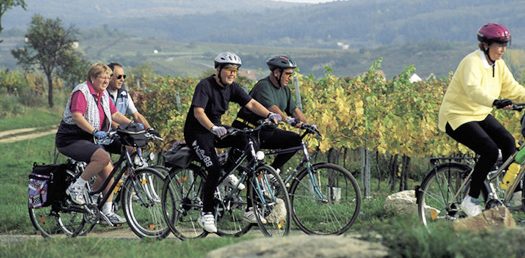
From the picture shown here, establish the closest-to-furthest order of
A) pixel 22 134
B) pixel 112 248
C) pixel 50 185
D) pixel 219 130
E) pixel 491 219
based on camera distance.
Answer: pixel 491 219 → pixel 112 248 → pixel 219 130 → pixel 50 185 → pixel 22 134

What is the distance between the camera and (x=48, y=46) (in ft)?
196

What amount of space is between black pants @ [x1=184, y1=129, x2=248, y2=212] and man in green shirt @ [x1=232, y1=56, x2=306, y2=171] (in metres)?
0.39

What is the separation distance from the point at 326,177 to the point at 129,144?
1.86 m

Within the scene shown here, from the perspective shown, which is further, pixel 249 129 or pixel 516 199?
pixel 249 129

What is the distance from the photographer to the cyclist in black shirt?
8688 mm

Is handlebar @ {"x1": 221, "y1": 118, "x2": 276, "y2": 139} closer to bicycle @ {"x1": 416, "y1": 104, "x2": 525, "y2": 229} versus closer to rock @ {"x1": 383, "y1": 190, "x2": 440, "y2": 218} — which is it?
bicycle @ {"x1": 416, "y1": 104, "x2": 525, "y2": 229}

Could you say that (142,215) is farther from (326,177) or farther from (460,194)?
(460,194)

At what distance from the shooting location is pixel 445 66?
187750mm

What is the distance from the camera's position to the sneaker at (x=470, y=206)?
8.13m

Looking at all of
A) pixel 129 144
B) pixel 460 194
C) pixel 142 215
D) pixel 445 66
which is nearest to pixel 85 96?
pixel 129 144

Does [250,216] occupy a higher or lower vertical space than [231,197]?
lower

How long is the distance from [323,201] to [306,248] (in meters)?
3.51

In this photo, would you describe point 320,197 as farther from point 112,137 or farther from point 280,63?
point 112,137

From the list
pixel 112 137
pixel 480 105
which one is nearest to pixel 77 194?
pixel 112 137
